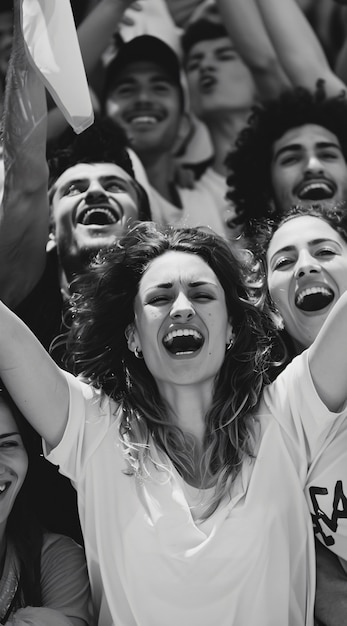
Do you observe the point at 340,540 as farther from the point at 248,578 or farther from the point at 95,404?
the point at 95,404

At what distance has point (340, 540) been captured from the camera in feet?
5.85

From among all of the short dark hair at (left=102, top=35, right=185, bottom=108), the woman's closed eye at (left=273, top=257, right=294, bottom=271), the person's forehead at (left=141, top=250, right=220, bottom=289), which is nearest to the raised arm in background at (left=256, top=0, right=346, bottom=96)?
the short dark hair at (left=102, top=35, right=185, bottom=108)

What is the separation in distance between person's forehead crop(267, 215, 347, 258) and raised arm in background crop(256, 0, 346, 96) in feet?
3.31

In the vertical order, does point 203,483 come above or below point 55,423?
below

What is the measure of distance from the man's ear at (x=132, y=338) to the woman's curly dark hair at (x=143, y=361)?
0.01 meters

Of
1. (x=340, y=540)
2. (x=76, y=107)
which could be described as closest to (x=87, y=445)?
(x=340, y=540)

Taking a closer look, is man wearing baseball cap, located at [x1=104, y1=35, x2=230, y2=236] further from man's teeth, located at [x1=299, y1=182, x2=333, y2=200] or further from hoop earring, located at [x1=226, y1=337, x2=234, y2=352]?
hoop earring, located at [x1=226, y1=337, x2=234, y2=352]

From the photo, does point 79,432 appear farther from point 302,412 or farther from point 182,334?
point 302,412

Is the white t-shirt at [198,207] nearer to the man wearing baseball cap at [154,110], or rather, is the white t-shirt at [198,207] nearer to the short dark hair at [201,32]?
the man wearing baseball cap at [154,110]

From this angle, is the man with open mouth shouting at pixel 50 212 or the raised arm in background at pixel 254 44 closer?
the man with open mouth shouting at pixel 50 212

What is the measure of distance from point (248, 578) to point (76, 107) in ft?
3.18

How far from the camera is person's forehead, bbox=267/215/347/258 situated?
2180 millimetres

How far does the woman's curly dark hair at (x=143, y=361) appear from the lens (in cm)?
181

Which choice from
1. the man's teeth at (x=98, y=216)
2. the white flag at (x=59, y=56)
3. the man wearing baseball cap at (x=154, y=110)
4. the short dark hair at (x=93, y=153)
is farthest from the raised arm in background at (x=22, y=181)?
the man wearing baseball cap at (x=154, y=110)
